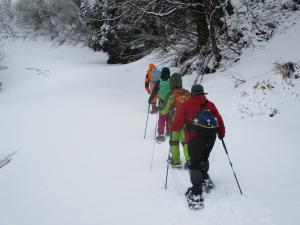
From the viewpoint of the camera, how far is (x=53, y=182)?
691cm

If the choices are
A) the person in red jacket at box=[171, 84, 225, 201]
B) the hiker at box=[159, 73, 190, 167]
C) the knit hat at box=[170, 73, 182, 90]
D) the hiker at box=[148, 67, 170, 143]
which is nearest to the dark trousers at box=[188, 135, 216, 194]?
the person in red jacket at box=[171, 84, 225, 201]

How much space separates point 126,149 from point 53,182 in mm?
2062

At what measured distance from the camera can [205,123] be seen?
4.73m

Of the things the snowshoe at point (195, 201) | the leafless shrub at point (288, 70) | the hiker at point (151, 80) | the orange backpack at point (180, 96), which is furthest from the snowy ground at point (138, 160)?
the orange backpack at point (180, 96)

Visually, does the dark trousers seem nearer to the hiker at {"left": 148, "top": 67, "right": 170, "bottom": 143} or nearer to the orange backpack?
the orange backpack

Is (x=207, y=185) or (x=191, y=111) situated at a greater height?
(x=191, y=111)

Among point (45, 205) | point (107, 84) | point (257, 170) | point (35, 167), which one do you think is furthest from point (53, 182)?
point (107, 84)

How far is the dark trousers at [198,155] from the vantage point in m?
4.80

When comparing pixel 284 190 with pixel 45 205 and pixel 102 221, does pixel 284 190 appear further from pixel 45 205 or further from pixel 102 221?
pixel 45 205

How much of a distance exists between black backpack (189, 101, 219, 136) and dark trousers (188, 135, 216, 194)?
4.1 inches

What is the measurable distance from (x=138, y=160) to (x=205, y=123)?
2915mm

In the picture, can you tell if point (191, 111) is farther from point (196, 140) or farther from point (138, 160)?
point (138, 160)

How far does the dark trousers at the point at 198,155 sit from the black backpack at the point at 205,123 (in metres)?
0.11

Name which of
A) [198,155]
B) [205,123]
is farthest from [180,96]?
[198,155]
